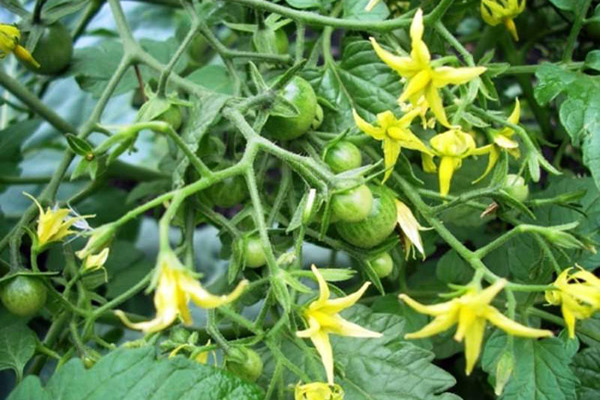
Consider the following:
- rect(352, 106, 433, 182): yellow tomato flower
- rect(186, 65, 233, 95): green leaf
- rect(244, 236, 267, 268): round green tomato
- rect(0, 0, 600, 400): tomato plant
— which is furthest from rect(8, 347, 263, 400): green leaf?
rect(186, 65, 233, 95): green leaf

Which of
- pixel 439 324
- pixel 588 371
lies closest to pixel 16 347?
pixel 439 324

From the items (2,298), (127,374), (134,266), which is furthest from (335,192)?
(134,266)

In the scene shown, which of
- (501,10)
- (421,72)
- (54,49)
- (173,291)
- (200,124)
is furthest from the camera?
(54,49)

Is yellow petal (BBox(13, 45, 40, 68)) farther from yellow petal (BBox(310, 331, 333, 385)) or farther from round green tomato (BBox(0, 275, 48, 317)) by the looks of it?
yellow petal (BBox(310, 331, 333, 385))

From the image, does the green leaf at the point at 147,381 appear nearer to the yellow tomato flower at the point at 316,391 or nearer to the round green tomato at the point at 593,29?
the yellow tomato flower at the point at 316,391

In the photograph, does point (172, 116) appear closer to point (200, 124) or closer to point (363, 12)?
point (200, 124)
